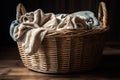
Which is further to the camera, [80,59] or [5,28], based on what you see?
[5,28]

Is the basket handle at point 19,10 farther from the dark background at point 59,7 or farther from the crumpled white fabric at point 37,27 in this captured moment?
the dark background at point 59,7

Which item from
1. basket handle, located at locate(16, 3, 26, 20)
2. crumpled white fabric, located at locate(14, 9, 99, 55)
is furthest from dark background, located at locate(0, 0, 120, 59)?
crumpled white fabric, located at locate(14, 9, 99, 55)

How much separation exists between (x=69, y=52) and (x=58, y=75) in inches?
5.8

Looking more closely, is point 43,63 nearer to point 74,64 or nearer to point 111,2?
point 74,64

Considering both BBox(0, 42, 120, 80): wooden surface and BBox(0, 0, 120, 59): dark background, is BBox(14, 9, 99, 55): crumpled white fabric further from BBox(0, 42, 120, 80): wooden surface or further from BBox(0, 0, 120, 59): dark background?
BBox(0, 0, 120, 59): dark background

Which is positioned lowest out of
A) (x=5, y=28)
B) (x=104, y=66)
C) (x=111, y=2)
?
(x=104, y=66)

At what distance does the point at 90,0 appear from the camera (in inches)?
83.3

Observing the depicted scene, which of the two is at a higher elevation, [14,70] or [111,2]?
[111,2]

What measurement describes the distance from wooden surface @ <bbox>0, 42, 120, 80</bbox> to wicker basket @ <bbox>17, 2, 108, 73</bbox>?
0.11 ft

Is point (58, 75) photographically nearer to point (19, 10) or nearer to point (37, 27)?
point (37, 27)

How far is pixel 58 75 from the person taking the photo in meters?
1.48

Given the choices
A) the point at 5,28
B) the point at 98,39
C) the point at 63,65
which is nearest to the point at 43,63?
the point at 63,65

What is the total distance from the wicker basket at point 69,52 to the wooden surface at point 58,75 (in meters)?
0.03

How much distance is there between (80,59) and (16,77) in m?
0.34
